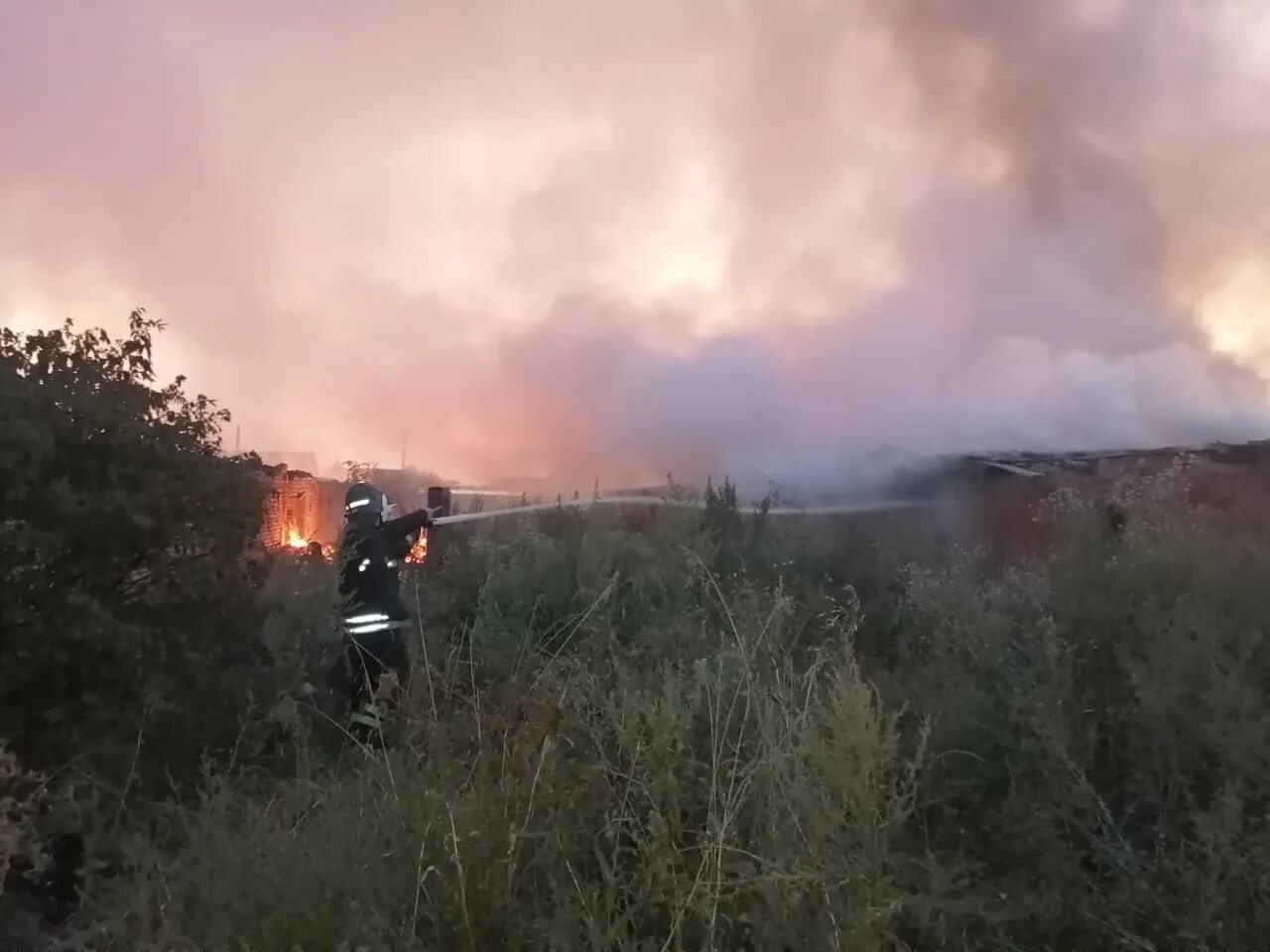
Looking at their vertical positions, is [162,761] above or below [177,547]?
below

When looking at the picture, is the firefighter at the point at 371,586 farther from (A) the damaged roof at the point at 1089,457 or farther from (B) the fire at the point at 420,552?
(A) the damaged roof at the point at 1089,457

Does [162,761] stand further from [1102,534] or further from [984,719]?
[1102,534]

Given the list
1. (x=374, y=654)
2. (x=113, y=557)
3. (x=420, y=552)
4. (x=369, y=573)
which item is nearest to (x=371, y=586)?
(x=369, y=573)

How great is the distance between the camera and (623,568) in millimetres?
5059

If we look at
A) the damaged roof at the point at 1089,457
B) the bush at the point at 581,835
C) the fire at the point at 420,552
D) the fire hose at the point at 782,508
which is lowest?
the bush at the point at 581,835

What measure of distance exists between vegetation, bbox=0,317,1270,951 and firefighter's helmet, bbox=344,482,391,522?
844 millimetres

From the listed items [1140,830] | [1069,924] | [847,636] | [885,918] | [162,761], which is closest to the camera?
[885,918]

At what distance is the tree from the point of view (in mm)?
3352

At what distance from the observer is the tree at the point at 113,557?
3.35 meters

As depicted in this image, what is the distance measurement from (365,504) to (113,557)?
166 cm

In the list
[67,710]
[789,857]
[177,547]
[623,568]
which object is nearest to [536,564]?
[623,568]

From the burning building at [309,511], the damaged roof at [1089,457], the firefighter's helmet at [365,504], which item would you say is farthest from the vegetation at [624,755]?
the burning building at [309,511]

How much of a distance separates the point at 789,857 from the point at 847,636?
47.5 inches

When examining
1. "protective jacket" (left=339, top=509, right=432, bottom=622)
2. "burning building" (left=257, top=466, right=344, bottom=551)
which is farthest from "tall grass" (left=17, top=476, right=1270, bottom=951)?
"burning building" (left=257, top=466, right=344, bottom=551)
